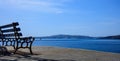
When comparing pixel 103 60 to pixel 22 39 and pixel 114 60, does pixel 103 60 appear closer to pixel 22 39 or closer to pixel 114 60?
pixel 114 60

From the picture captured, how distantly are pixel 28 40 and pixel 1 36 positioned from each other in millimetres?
2744

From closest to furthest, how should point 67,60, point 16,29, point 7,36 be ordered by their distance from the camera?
point 67,60
point 16,29
point 7,36

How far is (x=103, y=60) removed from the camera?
1112cm

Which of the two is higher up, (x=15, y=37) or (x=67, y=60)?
A: (x=15, y=37)

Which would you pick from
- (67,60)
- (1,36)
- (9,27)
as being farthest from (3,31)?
(67,60)

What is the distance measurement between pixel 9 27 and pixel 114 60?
20.6 feet

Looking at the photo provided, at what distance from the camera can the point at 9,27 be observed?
50.0 ft

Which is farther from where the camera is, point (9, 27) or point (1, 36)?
point (1, 36)

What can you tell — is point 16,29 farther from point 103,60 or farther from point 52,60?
point 103,60

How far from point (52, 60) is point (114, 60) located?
2351 mm

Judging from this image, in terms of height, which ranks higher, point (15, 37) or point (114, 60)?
point (15, 37)

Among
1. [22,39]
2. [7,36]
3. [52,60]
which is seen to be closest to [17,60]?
[52,60]

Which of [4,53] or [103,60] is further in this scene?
[4,53]

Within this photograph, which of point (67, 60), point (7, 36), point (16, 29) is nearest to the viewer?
point (67, 60)
